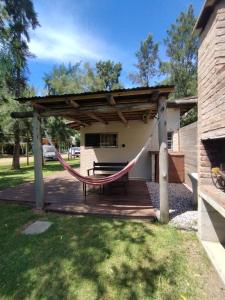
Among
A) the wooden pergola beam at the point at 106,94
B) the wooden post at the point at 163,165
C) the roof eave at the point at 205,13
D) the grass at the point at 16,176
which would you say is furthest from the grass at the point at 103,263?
the grass at the point at 16,176

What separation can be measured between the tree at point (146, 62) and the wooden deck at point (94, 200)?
1817 cm

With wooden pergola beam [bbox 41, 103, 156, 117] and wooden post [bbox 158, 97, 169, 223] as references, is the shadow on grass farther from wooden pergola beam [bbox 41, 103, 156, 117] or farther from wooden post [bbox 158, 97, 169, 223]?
wooden pergola beam [bbox 41, 103, 156, 117]

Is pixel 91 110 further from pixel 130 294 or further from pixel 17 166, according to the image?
pixel 17 166

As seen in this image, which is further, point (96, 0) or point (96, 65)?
point (96, 65)

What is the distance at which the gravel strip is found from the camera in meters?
3.83

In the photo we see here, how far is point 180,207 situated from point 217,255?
1.88 meters

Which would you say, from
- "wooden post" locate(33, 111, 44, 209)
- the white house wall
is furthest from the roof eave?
the white house wall

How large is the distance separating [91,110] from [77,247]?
8.81 feet

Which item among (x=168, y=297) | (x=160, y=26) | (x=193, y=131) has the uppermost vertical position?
(x=160, y=26)

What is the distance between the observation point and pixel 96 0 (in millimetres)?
8805

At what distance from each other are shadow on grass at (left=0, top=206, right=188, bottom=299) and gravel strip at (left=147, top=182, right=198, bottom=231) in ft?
2.22

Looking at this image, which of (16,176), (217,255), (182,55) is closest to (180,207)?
(217,255)

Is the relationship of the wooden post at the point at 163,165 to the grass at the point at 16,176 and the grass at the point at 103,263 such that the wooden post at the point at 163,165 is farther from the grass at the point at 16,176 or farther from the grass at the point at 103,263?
the grass at the point at 16,176

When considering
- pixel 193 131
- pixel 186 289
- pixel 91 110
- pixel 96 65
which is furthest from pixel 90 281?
pixel 96 65
